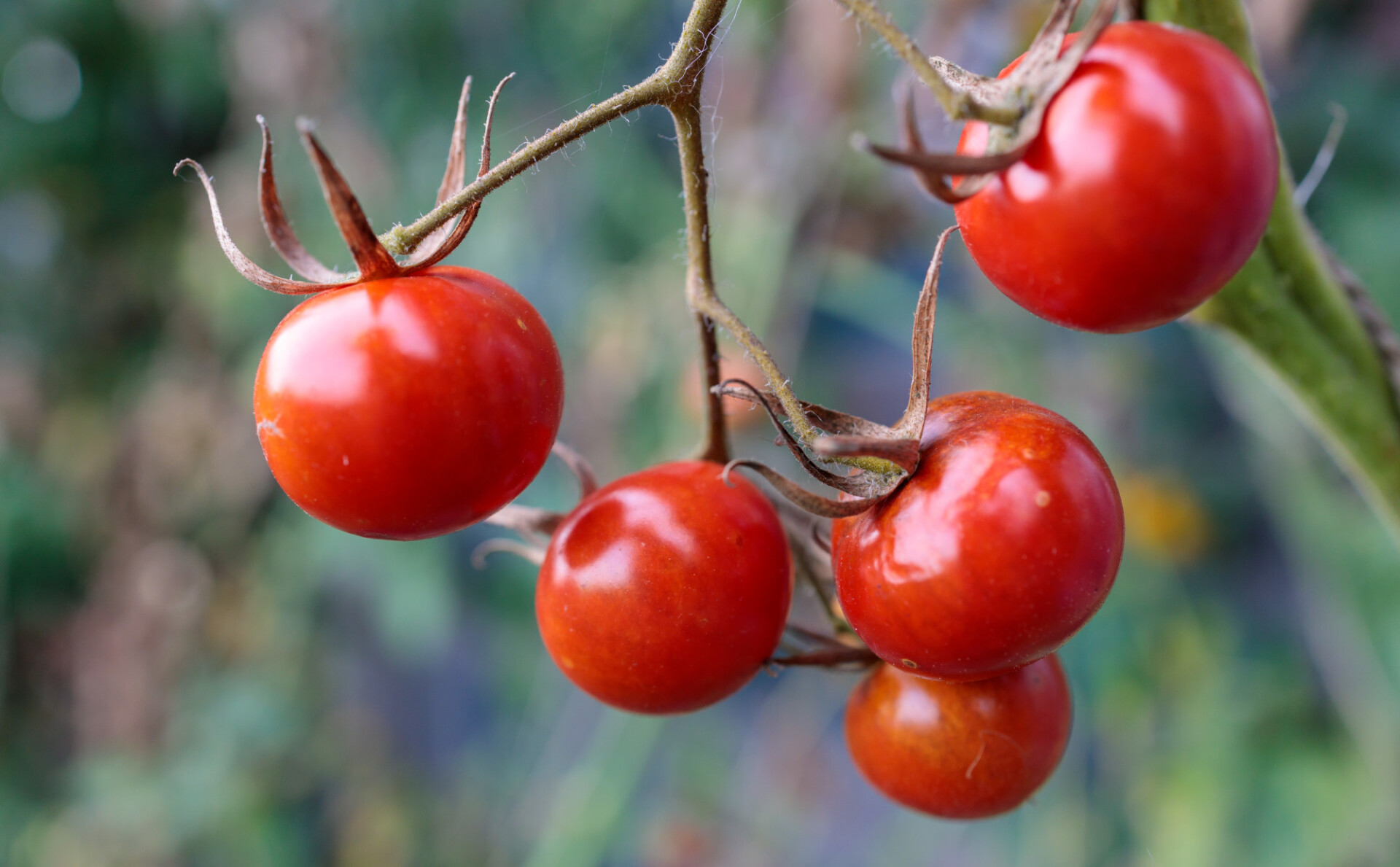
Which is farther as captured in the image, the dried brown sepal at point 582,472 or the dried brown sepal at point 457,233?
the dried brown sepal at point 582,472

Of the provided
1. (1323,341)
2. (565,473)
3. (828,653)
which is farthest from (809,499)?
(565,473)

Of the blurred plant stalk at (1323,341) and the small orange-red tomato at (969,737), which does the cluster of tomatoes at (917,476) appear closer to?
the small orange-red tomato at (969,737)

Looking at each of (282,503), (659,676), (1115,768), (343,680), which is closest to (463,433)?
(659,676)

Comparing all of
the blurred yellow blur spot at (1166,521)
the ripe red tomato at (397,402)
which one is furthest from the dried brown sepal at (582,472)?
the blurred yellow blur spot at (1166,521)

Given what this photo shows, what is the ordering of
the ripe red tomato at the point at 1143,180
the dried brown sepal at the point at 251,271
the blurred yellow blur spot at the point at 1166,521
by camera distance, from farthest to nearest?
the blurred yellow blur spot at the point at 1166,521
the dried brown sepal at the point at 251,271
the ripe red tomato at the point at 1143,180

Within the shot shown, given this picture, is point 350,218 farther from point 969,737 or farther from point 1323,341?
point 1323,341

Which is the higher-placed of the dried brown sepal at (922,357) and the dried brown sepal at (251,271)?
the dried brown sepal at (251,271)

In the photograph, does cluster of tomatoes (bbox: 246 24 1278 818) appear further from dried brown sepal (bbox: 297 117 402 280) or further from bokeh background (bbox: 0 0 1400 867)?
bokeh background (bbox: 0 0 1400 867)

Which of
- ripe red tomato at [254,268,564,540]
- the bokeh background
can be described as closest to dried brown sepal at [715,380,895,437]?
ripe red tomato at [254,268,564,540]
